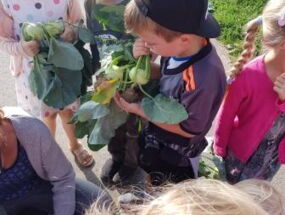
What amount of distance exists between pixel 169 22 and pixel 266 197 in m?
0.80

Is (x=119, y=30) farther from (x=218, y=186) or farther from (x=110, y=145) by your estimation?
(x=218, y=186)

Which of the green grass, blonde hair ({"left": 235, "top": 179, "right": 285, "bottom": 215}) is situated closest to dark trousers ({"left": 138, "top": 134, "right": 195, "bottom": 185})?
blonde hair ({"left": 235, "top": 179, "right": 285, "bottom": 215})

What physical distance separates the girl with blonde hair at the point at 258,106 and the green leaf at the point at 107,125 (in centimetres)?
52

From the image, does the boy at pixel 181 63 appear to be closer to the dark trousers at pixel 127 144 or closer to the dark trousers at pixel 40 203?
the dark trousers at pixel 127 144

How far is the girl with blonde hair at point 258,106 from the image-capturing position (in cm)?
193

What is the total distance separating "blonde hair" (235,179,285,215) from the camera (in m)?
1.30

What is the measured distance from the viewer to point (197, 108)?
1919 mm

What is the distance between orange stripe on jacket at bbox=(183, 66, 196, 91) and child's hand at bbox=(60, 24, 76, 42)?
2.25 feet

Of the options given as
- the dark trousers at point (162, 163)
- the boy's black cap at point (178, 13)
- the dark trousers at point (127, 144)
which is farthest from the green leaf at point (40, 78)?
the boy's black cap at point (178, 13)

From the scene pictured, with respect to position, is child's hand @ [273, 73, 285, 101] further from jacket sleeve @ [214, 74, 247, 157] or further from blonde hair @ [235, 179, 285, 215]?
blonde hair @ [235, 179, 285, 215]

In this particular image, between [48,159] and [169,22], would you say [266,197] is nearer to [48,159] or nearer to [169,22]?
[169,22]

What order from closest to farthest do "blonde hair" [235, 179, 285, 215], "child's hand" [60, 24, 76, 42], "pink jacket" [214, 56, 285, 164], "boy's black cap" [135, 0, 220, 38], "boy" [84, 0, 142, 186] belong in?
"blonde hair" [235, 179, 285, 215]
"boy's black cap" [135, 0, 220, 38]
"pink jacket" [214, 56, 285, 164]
"boy" [84, 0, 142, 186]
"child's hand" [60, 24, 76, 42]

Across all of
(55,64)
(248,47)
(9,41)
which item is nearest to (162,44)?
(248,47)

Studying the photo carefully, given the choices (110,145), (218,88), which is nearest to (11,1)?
(110,145)
